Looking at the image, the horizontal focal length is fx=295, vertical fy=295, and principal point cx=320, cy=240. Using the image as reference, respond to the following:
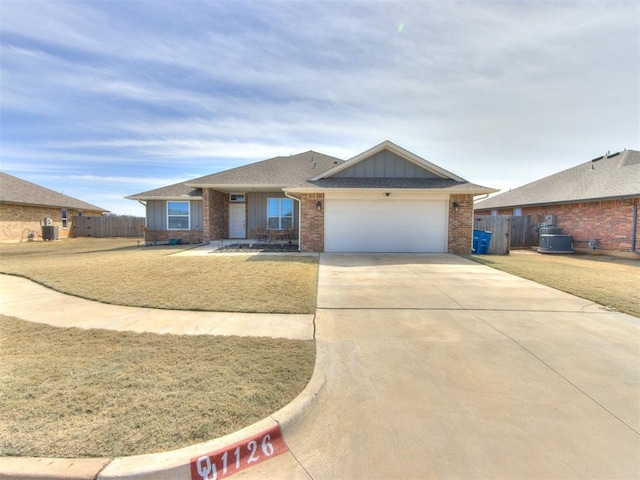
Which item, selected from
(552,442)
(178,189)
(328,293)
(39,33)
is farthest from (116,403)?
(178,189)

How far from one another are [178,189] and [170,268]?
10.7m

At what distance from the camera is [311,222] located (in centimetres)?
1267

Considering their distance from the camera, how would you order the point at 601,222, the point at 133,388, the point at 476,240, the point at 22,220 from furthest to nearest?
1. the point at 22,220
2. the point at 601,222
3. the point at 476,240
4. the point at 133,388

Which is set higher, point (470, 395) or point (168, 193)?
point (168, 193)

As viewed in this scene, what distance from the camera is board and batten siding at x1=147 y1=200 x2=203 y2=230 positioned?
57.1 feet

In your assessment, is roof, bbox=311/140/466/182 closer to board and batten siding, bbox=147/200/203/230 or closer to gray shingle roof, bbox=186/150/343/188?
gray shingle roof, bbox=186/150/343/188

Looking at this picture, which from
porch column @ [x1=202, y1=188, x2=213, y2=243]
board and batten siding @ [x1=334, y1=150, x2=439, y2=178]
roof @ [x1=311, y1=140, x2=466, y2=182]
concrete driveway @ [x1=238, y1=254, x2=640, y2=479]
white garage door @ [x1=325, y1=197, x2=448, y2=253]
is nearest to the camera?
concrete driveway @ [x1=238, y1=254, x2=640, y2=479]

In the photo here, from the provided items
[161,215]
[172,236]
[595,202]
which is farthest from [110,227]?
[595,202]

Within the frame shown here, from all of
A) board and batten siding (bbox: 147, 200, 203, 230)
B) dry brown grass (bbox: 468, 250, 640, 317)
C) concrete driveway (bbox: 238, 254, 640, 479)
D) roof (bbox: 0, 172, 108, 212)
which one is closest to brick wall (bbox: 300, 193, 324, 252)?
dry brown grass (bbox: 468, 250, 640, 317)

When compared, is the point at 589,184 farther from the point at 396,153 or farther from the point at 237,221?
the point at 237,221

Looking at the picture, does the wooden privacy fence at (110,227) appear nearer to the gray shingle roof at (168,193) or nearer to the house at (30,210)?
the house at (30,210)

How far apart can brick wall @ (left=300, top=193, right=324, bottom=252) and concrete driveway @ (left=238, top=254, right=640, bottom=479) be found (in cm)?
685

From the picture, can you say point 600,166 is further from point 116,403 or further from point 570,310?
point 116,403

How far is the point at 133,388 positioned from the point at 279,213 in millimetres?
13829
